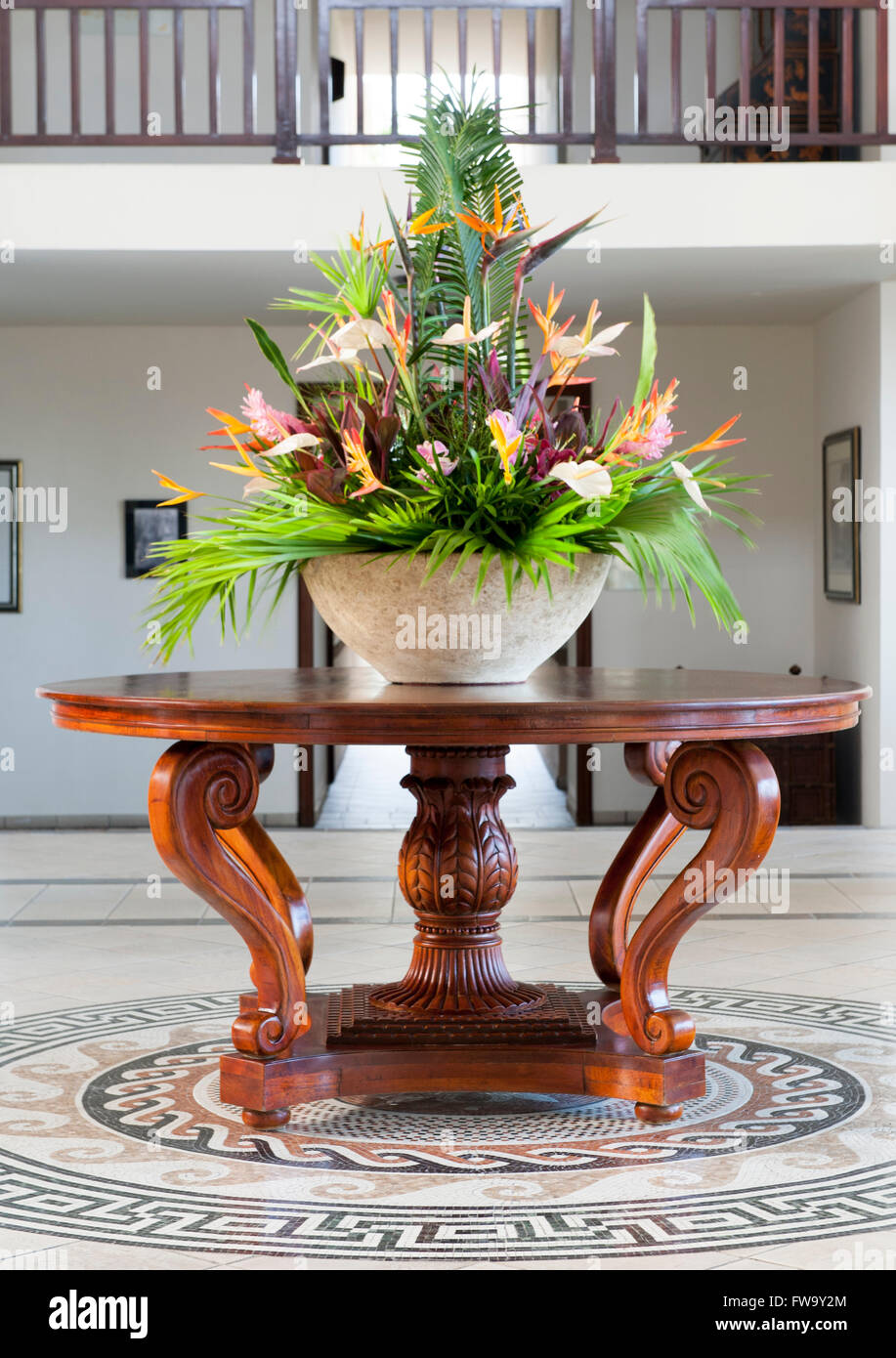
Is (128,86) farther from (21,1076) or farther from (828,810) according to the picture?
(21,1076)

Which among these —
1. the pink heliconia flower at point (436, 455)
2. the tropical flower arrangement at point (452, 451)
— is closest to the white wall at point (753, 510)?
the tropical flower arrangement at point (452, 451)

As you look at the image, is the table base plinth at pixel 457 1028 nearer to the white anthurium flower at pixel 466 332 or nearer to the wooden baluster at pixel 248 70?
the white anthurium flower at pixel 466 332

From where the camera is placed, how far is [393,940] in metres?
5.01

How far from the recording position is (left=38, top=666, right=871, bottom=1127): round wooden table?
8.89 ft

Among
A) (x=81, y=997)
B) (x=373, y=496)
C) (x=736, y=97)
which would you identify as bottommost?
(x=81, y=997)

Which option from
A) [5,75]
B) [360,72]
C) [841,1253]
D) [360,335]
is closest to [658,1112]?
[841,1253]

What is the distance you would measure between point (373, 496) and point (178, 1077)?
4.43 ft

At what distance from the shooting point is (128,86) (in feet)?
29.7

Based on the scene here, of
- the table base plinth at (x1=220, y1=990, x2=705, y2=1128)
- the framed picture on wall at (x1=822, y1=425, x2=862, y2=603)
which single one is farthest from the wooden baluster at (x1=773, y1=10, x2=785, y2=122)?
the table base plinth at (x1=220, y1=990, x2=705, y2=1128)

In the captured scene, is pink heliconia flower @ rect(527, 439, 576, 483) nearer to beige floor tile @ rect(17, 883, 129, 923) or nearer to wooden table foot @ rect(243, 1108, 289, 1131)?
wooden table foot @ rect(243, 1108, 289, 1131)

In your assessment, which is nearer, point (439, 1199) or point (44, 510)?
point (439, 1199)

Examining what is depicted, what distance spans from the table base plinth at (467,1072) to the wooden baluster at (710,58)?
459 cm

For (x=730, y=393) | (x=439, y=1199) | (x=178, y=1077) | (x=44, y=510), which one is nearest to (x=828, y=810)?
(x=730, y=393)
